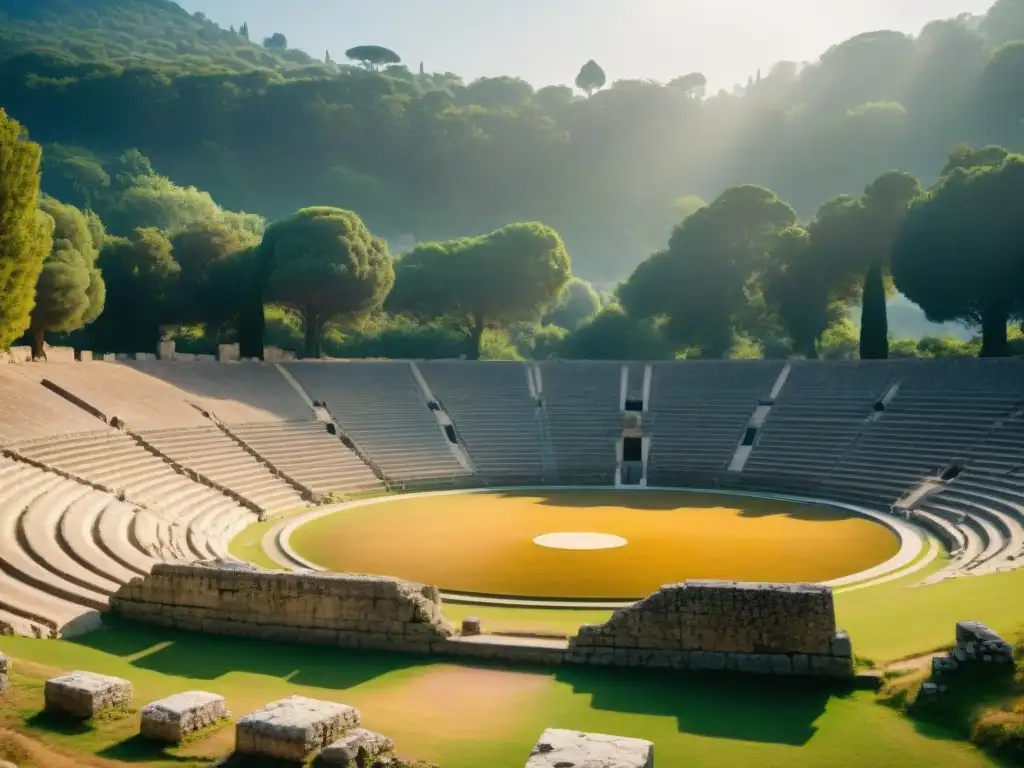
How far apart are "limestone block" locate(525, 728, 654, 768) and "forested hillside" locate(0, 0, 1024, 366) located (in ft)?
66.6

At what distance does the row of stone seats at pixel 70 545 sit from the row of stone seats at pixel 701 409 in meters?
17.5

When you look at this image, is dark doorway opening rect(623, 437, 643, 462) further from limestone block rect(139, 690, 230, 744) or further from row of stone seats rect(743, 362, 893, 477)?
limestone block rect(139, 690, 230, 744)

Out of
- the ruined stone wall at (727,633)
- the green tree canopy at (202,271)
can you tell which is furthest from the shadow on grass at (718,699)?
the green tree canopy at (202,271)

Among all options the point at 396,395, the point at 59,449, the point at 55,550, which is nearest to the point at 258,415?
the point at 396,395

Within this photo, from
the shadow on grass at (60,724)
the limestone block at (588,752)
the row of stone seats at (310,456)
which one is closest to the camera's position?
the limestone block at (588,752)

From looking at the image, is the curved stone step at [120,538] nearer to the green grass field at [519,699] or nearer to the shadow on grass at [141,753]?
the green grass field at [519,699]

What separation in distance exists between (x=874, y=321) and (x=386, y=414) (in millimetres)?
22039

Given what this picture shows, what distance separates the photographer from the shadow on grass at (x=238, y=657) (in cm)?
1131

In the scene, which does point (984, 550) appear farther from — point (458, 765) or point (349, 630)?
point (458, 765)

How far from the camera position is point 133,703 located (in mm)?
9219

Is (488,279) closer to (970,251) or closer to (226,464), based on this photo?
(226,464)

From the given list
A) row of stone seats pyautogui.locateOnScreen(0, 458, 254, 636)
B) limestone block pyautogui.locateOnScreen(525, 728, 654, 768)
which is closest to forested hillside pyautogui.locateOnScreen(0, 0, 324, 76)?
row of stone seats pyautogui.locateOnScreen(0, 458, 254, 636)

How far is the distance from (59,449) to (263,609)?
44.5ft

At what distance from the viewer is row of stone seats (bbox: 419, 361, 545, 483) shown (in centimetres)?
3391
